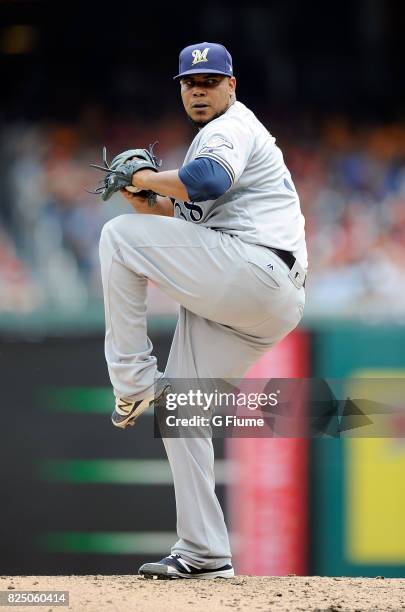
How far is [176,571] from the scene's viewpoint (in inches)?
143

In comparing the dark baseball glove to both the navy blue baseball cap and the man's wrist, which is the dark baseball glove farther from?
the navy blue baseball cap

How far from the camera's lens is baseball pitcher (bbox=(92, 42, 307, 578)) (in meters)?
3.42

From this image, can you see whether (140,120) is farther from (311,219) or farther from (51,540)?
(51,540)

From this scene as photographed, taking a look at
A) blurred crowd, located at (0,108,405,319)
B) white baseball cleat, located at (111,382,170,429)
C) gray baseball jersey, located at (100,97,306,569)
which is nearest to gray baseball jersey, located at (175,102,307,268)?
gray baseball jersey, located at (100,97,306,569)

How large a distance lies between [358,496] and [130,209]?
380 centimetres

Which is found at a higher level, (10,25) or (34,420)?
(10,25)

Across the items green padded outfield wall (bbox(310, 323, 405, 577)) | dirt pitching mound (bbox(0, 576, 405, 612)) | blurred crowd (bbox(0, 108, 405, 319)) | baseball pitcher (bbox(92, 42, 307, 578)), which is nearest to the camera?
dirt pitching mound (bbox(0, 576, 405, 612))

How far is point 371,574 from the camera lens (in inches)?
187

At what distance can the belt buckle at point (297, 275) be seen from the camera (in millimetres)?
3548

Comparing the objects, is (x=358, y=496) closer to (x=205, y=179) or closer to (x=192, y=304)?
(x=192, y=304)

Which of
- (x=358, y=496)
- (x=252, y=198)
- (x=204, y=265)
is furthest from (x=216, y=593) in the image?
(x=358, y=496)

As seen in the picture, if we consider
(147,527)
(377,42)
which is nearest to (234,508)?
(147,527)

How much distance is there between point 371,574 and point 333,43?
5381 millimetres

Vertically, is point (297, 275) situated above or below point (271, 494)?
above
